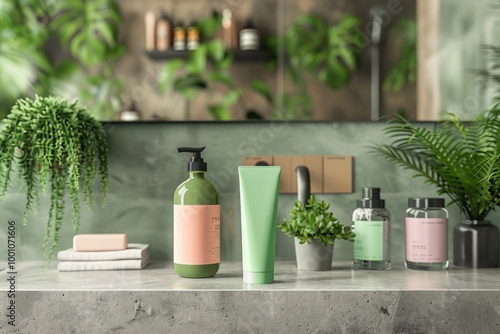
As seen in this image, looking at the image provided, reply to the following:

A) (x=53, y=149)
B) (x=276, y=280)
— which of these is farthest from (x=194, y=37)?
(x=276, y=280)

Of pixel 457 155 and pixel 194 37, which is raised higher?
pixel 194 37

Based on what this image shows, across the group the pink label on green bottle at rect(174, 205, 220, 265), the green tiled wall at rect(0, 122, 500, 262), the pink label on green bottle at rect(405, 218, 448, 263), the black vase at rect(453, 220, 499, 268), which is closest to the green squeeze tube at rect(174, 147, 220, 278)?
the pink label on green bottle at rect(174, 205, 220, 265)

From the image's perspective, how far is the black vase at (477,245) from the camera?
3.48ft

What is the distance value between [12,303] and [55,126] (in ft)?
1.23

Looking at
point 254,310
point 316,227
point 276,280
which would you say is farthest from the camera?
point 316,227

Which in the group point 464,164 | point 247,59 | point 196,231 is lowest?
point 196,231

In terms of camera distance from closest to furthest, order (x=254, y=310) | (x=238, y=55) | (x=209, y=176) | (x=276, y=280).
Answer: (x=254, y=310) → (x=276, y=280) → (x=209, y=176) → (x=238, y=55)

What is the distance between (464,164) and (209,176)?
0.56 meters

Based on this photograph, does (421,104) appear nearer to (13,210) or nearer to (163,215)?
(163,215)

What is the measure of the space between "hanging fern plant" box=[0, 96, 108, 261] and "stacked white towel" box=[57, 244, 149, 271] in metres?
0.09

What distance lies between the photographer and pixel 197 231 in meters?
0.92

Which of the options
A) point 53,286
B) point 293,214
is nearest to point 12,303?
point 53,286

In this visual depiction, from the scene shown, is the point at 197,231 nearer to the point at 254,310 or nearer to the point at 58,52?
the point at 254,310

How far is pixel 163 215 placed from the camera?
1.17m
